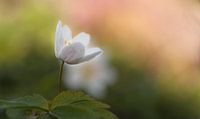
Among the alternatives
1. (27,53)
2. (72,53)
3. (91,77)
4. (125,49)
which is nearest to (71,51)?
(72,53)

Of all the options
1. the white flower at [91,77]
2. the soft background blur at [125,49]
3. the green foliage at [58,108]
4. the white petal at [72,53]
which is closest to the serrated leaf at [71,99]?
the green foliage at [58,108]

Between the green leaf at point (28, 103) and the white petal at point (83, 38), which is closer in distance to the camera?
the green leaf at point (28, 103)

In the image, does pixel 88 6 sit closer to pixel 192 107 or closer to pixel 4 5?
pixel 4 5

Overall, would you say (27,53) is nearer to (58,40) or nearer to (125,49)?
(125,49)

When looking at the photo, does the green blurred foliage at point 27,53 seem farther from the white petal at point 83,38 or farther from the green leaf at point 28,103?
the green leaf at point 28,103

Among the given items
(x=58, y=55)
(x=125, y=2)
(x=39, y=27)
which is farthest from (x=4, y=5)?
(x=58, y=55)
